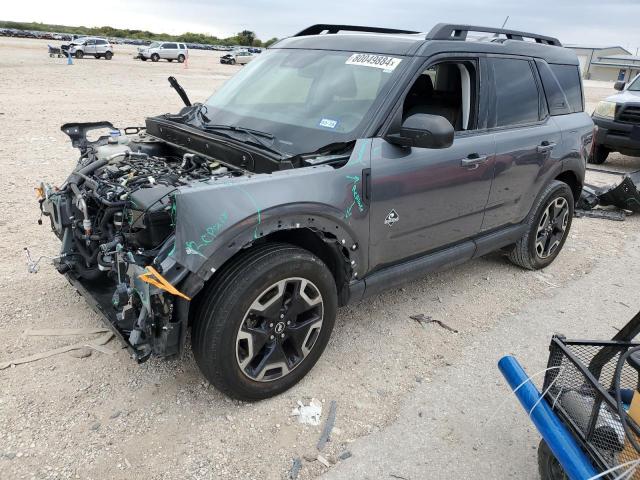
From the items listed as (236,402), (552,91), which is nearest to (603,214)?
(552,91)

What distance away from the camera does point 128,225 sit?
2770 millimetres

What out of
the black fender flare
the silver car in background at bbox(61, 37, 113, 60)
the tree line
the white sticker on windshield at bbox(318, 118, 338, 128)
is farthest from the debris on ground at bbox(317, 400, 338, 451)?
the tree line

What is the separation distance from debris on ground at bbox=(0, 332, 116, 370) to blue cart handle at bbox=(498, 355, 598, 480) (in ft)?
8.00

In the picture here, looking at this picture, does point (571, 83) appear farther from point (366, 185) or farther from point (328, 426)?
point (328, 426)

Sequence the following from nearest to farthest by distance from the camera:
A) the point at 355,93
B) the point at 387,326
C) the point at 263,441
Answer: the point at 263,441
the point at 355,93
the point at 387,326

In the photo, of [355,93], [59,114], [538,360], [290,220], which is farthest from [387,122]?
[59,114]

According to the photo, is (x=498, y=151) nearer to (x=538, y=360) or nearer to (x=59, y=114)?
(x=538, y=360)

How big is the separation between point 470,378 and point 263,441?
1436 millimetres

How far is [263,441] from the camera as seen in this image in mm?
2676

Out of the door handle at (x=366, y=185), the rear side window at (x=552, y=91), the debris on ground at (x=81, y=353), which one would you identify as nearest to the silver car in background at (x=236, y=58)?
the rear side window at (x=552, y=91)

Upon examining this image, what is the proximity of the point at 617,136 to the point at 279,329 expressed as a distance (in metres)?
8.93

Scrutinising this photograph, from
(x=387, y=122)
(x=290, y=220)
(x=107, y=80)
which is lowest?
(x=107, y=80)

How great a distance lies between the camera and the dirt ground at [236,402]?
253 cm

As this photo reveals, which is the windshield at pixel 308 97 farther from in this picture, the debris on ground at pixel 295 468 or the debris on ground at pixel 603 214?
the debris on ground at pixel 603 214
